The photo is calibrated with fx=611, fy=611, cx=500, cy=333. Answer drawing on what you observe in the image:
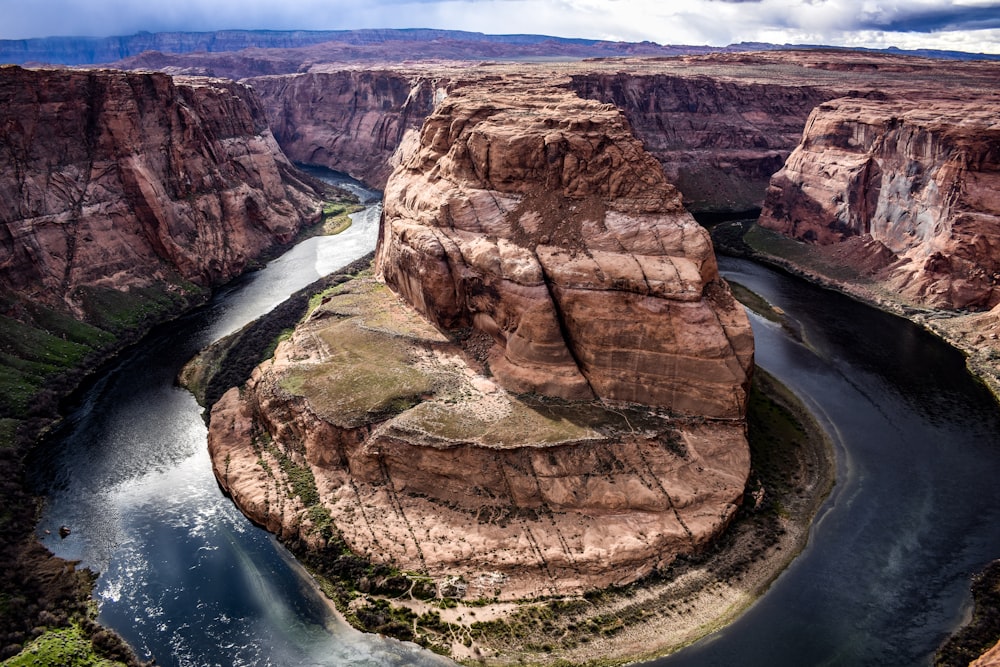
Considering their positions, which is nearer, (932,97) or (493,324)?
(493,324)

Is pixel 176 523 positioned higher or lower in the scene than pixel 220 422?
Answer: lower

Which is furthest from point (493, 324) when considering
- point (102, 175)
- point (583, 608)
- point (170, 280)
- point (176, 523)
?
point (102, 175)

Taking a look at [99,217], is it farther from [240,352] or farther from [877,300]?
[877,300]

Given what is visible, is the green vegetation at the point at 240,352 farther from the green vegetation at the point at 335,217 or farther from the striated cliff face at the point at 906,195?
the striated cliff face at the point at 906,195

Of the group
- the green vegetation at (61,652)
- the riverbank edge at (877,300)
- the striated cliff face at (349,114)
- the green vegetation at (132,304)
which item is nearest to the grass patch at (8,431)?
the green vegetation at (132,304)

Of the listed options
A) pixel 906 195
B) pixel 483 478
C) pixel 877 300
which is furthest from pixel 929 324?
pixel 483 478

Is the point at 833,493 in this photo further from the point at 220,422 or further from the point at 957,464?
the point at 220,422
